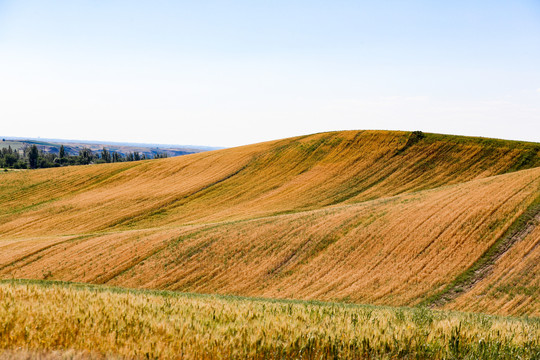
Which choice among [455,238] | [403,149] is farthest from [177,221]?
[403,149]

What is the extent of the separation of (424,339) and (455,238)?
21.4 m

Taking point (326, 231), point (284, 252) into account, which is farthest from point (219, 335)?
point (326, 231)

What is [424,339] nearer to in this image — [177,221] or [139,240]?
[139,240]

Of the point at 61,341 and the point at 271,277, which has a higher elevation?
the point at 61,341

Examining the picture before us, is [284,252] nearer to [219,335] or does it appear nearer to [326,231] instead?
[326,231]

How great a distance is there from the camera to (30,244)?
33594 millimetres

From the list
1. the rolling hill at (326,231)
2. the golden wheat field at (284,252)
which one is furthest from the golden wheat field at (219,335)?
the rolling hill at (326,231)

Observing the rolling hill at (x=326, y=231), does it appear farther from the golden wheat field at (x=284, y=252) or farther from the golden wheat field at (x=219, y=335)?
the golden wheat field at (x=219, y=335)

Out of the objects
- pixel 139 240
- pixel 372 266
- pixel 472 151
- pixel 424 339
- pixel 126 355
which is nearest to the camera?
pixel 126 355

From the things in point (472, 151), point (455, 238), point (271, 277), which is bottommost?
point (271, 277)

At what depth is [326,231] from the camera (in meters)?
28.8

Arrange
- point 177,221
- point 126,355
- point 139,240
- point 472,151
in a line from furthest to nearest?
point 472,151
point 177,221
point 139,240
point 126,355

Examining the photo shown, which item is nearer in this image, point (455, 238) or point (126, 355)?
point (126, 355)

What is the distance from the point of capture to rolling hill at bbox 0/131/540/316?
21.9 meters
